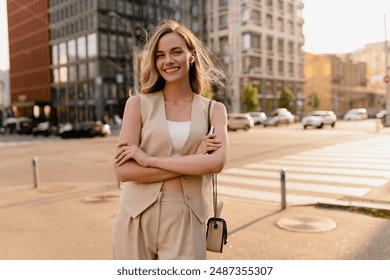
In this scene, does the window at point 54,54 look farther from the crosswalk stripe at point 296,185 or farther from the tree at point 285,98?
the crosswalk stripe at point 296,185

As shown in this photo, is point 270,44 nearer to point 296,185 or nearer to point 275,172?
point 275,172

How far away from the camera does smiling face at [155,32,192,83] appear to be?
2.21 m

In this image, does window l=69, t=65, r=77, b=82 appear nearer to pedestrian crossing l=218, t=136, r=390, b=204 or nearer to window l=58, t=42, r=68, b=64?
window l=58, t=42, r=68, b=64

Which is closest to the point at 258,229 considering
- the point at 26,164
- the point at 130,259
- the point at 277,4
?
the point at 130,259

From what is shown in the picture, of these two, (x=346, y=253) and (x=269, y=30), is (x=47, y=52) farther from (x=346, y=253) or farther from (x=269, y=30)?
(x=346, y=253)

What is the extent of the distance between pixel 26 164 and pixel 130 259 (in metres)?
13.3

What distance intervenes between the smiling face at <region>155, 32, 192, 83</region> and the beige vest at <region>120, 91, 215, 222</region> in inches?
6.5

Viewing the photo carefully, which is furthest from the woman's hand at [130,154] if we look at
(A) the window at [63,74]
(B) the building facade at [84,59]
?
(A) the window at [63,74]

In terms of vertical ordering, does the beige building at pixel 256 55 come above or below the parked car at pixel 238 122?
above

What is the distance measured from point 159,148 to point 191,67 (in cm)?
57

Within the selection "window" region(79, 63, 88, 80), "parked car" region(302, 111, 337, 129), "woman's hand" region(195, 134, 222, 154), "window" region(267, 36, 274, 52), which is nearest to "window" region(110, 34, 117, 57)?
"window" region(79, 63, 88, 80)

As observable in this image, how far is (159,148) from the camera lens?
2211mm

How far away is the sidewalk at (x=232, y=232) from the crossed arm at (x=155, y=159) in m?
2.58

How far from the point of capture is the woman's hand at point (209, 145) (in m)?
2.15
